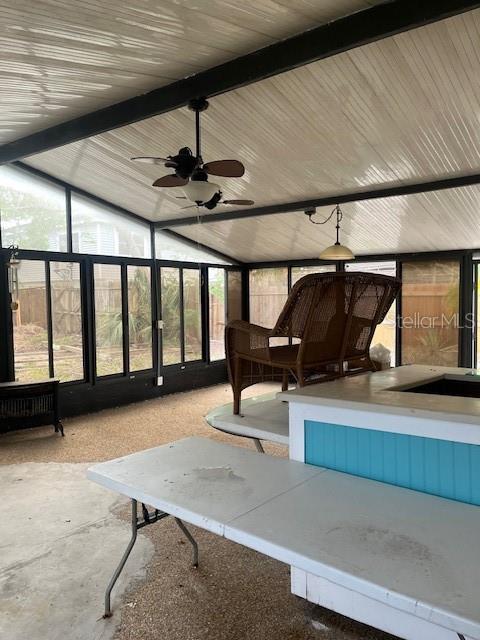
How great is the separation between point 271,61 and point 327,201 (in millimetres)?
2648

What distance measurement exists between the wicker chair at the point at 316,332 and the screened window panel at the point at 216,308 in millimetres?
5405

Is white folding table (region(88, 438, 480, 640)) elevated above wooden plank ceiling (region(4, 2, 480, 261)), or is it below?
below

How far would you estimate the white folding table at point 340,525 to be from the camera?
3.73 feet

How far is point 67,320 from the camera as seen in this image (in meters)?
6.25

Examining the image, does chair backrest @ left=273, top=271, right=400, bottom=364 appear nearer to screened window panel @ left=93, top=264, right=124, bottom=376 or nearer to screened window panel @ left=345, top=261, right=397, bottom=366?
screened window panel @ left=93, top=264, right=124, bottom=376

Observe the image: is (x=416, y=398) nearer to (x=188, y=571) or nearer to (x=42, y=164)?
(x=188, y=571)

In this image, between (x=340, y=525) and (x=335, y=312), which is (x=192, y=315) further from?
(x=340, y=525)

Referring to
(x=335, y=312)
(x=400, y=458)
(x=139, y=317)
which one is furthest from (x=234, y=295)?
(x=400, y=458)

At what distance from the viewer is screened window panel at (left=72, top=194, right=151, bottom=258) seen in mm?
6406

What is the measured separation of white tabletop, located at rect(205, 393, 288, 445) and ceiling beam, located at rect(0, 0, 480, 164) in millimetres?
2192

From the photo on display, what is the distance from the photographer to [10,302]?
5.69m

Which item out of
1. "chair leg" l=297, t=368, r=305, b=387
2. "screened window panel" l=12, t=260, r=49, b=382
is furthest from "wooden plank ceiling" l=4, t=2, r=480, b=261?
"chair leg" l=297, t=368, r=305, b=387

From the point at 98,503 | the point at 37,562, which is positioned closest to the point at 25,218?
the point at 98,503

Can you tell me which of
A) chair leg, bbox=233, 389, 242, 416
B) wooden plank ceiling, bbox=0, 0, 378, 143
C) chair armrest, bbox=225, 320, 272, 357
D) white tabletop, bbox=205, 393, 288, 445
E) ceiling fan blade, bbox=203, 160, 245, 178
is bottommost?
white tabletop, bbox=205, 393, 288, 445
